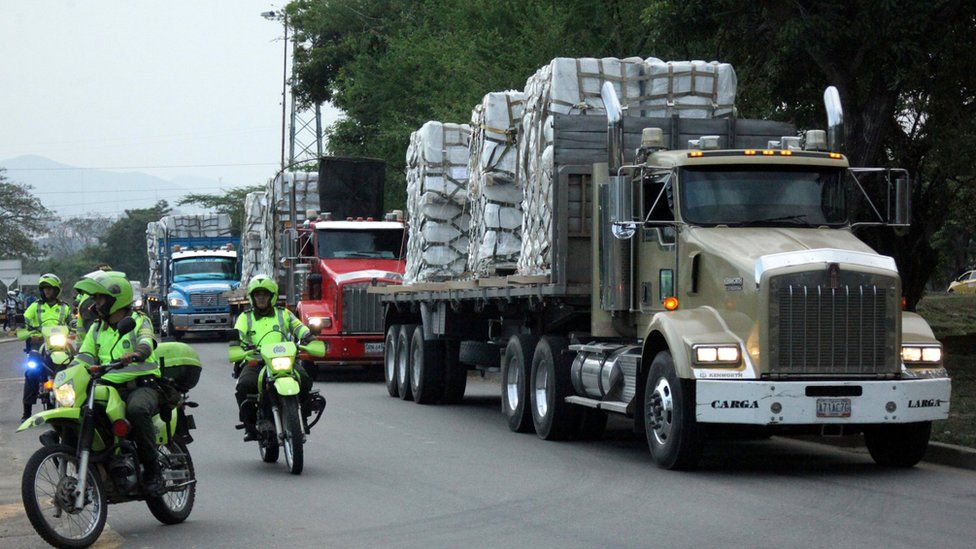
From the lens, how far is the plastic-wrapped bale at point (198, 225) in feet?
163

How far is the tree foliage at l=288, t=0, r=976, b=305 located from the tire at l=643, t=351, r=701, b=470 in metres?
4.99

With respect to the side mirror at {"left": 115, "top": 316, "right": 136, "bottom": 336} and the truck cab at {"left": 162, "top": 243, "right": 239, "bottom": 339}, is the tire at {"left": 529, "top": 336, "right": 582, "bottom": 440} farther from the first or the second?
the truck cab at {"left": 162, "top": 243, "right": 239, "bottom": 339}

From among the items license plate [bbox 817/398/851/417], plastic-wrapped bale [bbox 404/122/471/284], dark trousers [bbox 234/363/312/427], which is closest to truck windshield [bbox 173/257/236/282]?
plastic-wrapped bale [bbox 404/122/471/284]

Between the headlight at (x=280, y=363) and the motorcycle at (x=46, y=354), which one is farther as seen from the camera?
the motorcycle at (x=46, y=354)

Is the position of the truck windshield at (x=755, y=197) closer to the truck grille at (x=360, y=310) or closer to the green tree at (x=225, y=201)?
the truck grille at (x=360, y=310)

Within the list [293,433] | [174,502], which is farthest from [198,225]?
[174,502]

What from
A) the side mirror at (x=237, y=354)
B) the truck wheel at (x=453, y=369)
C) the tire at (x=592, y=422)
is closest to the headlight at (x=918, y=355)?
the tire at (x=592, y=422)

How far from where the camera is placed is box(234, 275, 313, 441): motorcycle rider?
43.7 feet

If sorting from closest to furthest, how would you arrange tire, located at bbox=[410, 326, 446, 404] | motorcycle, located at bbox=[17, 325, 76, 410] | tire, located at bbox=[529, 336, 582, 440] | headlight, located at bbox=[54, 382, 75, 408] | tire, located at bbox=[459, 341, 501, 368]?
1. headlight, located at bbox=[54, 382, 75, 408]
2. tire, located at bbox=[529, 336, 582, 440]
3. motorcycle, located at bbox=[17, 325, 76, 410]
4. tire, located at bbox=[459, 341, 501, 368]
5. tire, located at bbox=[410, 326, 446, 404]

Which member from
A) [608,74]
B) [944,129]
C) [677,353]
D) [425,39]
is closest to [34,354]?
[608,74]

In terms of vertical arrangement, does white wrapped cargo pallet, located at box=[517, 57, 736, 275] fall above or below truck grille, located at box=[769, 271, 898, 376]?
above

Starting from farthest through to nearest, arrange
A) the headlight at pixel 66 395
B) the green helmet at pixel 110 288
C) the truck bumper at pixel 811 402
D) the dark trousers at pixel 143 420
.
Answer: the truck bumper at pixel 811 402, the green helmet at pixel 110 288, the dark trousers at pixel 143 420, the headlight at pixel 66 395

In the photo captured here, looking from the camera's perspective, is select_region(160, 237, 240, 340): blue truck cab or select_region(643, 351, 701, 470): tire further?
select_region(160, 237, 240, 340): blue truck cab

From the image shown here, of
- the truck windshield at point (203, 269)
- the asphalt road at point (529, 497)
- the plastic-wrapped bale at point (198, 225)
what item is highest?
the plastic-wrapped bale at point (198, 225)
